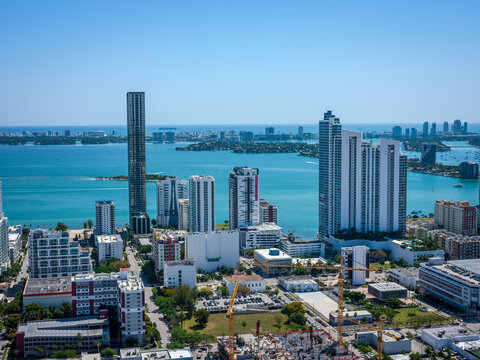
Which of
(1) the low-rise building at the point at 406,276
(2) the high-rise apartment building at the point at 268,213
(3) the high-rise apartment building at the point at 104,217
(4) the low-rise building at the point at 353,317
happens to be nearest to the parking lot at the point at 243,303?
(4) the low-rise building at the point at 353,317

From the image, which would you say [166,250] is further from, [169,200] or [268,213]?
[169,200]

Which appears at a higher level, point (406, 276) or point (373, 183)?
point (373, 183)

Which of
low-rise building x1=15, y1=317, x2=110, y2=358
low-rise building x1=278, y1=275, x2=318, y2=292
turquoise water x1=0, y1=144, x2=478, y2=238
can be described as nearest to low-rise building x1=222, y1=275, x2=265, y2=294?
low-rise building x1=278, y1=275, x2=318, y2=292

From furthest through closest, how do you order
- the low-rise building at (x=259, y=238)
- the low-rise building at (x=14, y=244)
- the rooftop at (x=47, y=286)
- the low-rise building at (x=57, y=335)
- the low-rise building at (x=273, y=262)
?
the low-rise building at (x=259, y=238)
the low-rise building at (x=14, y=244)
the low-rise building at (x=273, y=262)
the rooftop at (x=47, y=286)
the low-rise building at (x=57, y=335)

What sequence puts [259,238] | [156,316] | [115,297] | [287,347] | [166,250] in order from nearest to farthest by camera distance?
[287,347], [115,297], [156,316], [166,250], [259,238]

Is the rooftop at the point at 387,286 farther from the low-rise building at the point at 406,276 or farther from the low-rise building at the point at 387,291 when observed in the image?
the low-rise building at the point at 406,276

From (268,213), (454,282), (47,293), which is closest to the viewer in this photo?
(47,293)

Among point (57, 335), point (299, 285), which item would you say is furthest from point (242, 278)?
point (57, 335)
